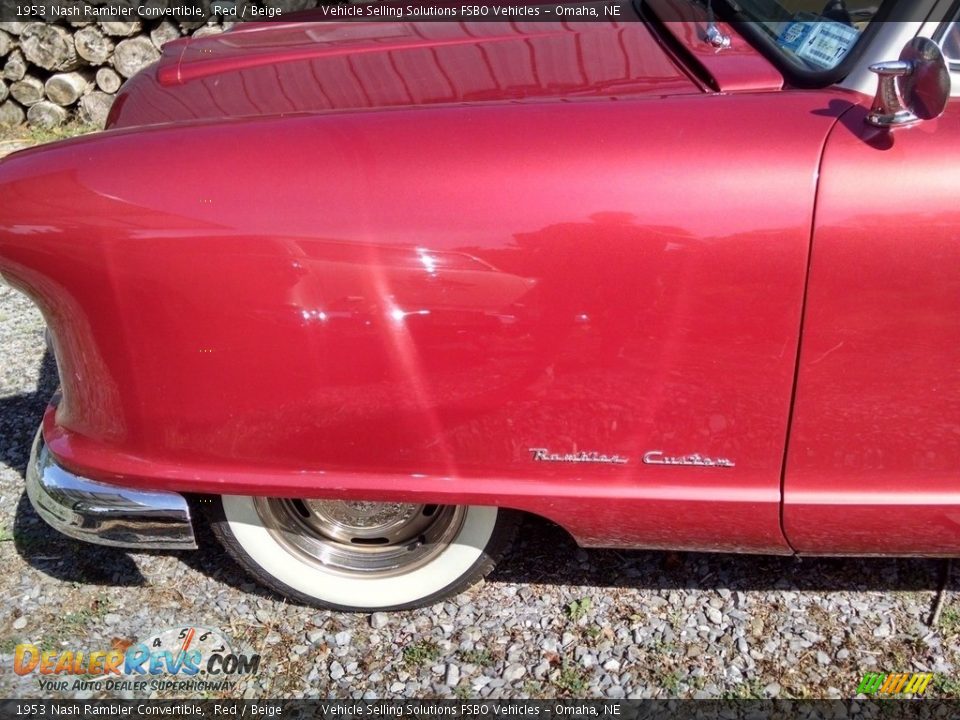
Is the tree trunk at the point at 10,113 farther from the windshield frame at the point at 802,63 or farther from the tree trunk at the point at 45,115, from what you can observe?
the windshield frame at the point at 802,63

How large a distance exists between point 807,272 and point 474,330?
24.4 inches

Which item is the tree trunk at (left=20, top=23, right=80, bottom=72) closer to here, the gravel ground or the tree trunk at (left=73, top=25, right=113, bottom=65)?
the tree trunk at (left=73, top=25, right=113, bottom=65)

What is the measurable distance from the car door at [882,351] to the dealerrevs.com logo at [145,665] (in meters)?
1.35

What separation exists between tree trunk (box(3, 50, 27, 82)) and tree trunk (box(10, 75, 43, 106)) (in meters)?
0.04

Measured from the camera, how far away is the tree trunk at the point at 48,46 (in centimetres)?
569

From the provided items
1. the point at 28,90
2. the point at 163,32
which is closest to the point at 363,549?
the point at 163,32

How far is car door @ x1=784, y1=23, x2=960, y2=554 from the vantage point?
1.63m

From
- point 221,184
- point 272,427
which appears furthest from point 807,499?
point 221,184

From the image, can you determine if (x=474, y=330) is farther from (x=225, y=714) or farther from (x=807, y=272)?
(x=225, y=714)

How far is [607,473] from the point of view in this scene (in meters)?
1.89

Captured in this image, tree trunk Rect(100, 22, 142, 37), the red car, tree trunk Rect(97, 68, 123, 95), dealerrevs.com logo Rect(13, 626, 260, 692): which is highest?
the red car

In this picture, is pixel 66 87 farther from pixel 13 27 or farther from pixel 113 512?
pixel 113 512

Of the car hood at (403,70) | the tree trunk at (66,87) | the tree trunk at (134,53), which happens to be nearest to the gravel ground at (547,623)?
the car hood at (403,70)

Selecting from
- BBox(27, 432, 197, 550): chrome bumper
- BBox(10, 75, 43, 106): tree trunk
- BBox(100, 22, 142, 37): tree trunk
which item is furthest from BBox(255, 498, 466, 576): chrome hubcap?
BBox(10, 75, 43, 106): tree trunk
